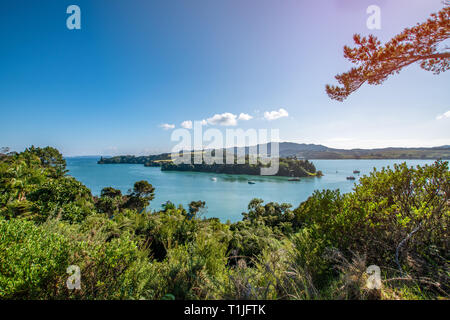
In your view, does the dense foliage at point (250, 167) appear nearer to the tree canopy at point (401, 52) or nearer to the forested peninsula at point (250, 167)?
the forested peninsula at point (250, 167)

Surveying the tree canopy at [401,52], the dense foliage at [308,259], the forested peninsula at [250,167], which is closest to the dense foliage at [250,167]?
the forested peninsula at [250,167]

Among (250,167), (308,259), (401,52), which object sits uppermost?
(401,52)

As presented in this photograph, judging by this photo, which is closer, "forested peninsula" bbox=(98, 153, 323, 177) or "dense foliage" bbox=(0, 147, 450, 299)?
"dense foliage" bbox=(0, 147, 450, 299)

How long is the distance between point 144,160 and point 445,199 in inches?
4605

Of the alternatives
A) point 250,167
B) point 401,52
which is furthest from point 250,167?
point 401,52

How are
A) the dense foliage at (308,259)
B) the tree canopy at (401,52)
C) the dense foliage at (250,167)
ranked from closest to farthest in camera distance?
the dense foliage at (308,259), the tree canopy at (401,52), the dense foliage at (250,167)

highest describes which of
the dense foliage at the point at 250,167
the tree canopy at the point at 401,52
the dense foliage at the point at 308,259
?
the tree canopy at the point at 401,52

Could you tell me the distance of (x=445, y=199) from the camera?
215 centimetres

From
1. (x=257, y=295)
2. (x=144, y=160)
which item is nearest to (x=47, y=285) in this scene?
(x=257, y=295)

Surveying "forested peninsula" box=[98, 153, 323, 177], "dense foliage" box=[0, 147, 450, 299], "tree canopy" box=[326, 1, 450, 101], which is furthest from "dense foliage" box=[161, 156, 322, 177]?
"dense foliage" box=[0, 147, 450, 299]

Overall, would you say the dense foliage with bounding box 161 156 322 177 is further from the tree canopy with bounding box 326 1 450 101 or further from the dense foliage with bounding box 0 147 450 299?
the dense foliage with bounding box 0 147 450 299

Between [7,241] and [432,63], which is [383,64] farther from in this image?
[7,241]

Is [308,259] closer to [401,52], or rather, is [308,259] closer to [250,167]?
[401,52]

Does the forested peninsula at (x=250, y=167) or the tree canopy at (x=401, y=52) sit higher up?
the tree canopy at (x=401, y=52)
